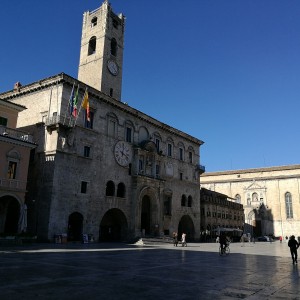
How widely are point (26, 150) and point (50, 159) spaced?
11.9 feet

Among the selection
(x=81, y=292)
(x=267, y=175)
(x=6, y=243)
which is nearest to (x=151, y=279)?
(x=81, y=292)

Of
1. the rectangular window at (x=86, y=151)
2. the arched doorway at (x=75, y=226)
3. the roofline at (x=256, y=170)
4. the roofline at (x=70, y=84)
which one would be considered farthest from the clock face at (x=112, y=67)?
the roofline at (x=256, y=170)

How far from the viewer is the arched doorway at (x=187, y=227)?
50.7 meters

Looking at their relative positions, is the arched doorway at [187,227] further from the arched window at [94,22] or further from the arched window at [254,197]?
the arched window at [254,197]

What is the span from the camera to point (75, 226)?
33.0m

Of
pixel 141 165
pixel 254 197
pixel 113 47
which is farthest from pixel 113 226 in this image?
pixel 254 197

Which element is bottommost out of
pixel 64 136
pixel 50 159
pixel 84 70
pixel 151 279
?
pixel 151 279

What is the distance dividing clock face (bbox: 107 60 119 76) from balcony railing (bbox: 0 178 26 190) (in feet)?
74.8

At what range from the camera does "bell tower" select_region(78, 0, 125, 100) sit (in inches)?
1699

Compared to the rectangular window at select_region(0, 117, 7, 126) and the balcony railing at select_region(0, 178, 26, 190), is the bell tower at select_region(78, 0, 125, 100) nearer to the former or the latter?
the rectangular window at select_region(0, 117, 7, 126)

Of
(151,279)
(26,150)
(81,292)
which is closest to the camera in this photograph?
(81,292)

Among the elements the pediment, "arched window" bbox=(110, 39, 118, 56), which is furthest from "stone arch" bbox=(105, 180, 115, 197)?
the pediment

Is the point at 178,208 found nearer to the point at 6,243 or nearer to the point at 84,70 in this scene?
the point at 84,70

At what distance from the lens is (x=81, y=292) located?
8062 millimetres
